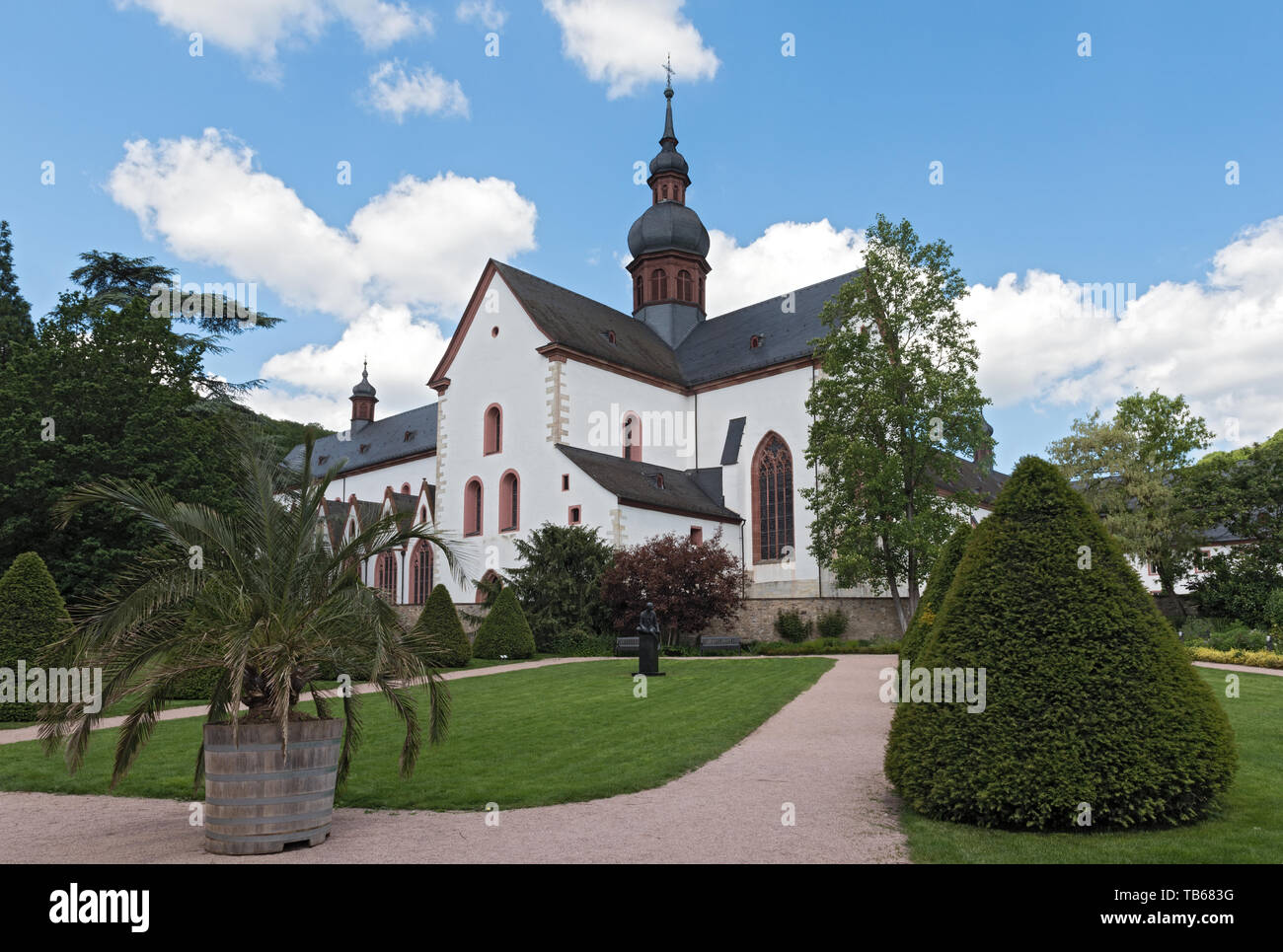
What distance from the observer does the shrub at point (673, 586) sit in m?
27.6

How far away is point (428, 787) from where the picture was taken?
9.08 metres

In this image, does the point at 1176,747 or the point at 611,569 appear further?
the point at 611,569

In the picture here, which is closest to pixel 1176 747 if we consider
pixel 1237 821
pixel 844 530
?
pixel 1237 821

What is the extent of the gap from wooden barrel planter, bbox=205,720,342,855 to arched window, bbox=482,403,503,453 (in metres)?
31.8

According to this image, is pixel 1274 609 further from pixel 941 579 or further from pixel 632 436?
pixel 632 436

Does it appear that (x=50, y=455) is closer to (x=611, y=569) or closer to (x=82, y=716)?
(x=611, y=569)

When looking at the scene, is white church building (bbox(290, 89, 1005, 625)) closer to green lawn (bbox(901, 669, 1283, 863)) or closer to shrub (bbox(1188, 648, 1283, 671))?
shrub (bbox(1188, 648, 1283, 671))

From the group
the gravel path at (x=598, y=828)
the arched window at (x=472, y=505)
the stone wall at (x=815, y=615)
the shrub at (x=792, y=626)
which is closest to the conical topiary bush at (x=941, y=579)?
the gravel path at (x=598, y=828)

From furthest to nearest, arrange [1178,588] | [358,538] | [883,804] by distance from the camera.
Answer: [1178,588] < [883,804] < [358,538]

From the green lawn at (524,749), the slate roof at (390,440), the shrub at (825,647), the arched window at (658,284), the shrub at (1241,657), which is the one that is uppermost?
the arched window at (658,284)

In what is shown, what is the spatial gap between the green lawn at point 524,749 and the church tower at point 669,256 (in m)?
30.3

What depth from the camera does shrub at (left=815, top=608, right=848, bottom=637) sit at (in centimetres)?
3188

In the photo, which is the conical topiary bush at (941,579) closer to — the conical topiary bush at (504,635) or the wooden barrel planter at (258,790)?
the wooden barrel planter at (258,790)
